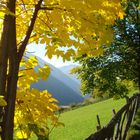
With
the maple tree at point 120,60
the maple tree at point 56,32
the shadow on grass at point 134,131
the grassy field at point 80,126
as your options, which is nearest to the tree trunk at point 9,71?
the maple tree at point 56,32

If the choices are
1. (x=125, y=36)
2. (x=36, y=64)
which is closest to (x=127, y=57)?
(x=125, y=36)

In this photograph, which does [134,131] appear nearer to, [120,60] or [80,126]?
[120,60]

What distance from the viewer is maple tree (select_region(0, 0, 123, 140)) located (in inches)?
154

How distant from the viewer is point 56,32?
4.34 metres

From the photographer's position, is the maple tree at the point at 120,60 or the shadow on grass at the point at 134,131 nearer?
the shadow on grass at the point at 134,131

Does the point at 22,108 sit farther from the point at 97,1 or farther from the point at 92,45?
the point at 97,1

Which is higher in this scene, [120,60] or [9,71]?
[120,60]

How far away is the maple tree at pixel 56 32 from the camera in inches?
154

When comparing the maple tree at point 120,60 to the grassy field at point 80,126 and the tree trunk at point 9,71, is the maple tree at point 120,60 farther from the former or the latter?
the tree trunk at point 9,71

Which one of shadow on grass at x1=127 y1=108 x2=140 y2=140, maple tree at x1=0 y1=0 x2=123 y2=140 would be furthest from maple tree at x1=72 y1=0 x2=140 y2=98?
maple tree at x1=0 y1=0 x2=123 y2=140

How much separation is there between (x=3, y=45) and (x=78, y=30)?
0.75 metres

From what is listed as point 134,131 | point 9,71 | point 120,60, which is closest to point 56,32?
point 9,71

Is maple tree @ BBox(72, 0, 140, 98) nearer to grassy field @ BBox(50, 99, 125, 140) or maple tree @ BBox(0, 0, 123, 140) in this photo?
grassy field @ BBox(50, 99, 125, 140)

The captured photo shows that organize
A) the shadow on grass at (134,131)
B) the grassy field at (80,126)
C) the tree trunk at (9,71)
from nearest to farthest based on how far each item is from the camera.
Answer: the tree trunk at (9,71) → the shadow on grass at (134,131) → the grassy field at (80,126)
